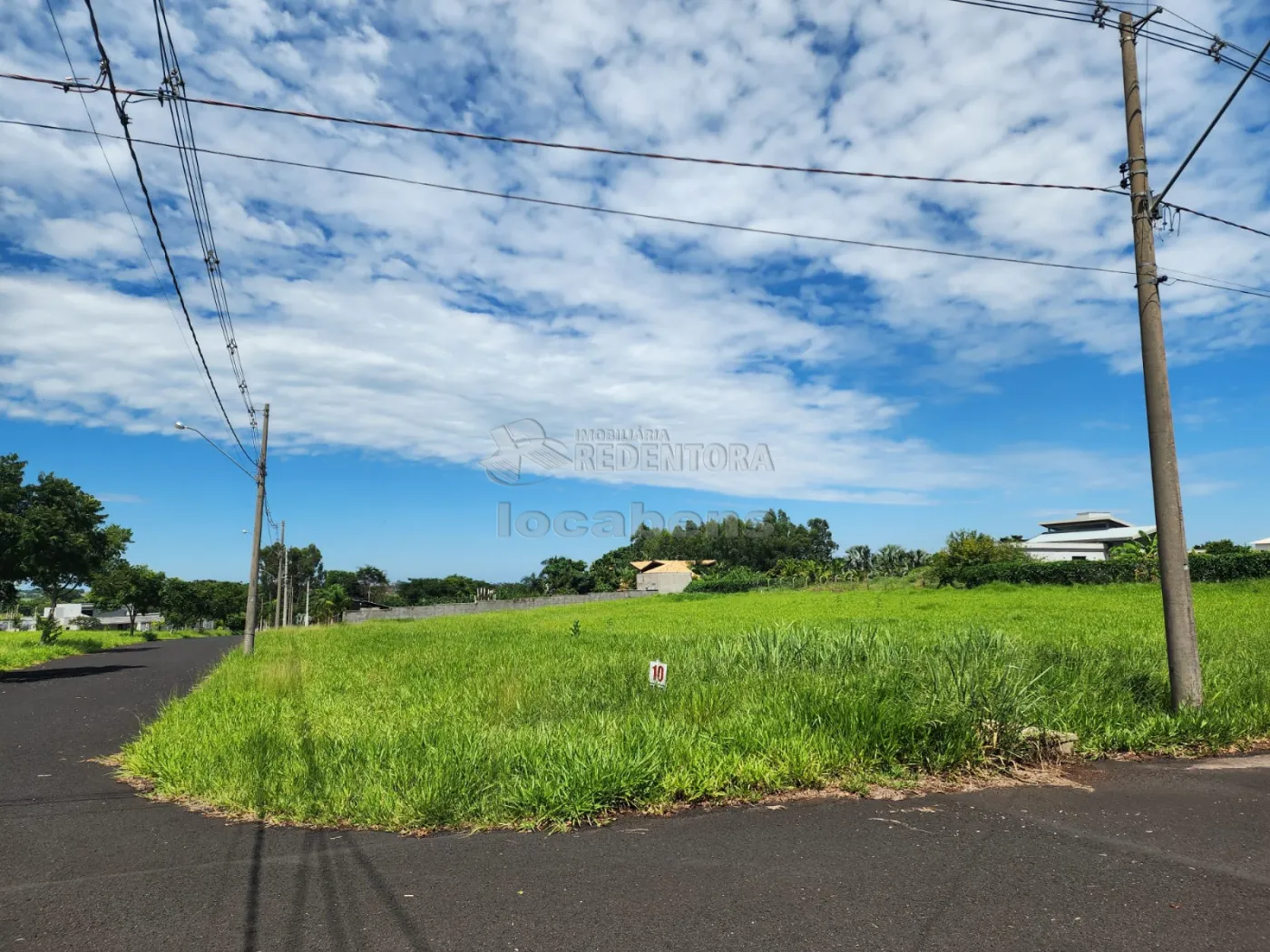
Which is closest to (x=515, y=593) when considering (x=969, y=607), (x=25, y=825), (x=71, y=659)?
(x=71, y=659)

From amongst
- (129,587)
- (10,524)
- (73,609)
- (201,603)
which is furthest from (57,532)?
(73,609)

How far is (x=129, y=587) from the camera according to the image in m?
62.3

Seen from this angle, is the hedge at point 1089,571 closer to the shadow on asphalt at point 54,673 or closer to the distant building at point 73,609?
the shadow on asphalt at point 54,673

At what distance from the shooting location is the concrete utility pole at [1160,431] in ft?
26.9

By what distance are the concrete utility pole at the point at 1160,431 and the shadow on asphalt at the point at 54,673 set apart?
80.1 feet

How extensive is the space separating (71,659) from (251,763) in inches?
1149

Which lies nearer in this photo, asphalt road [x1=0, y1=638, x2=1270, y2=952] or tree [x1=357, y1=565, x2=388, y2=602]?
asphalt road [x1=0, y1=638, x2=1270, y2=952]

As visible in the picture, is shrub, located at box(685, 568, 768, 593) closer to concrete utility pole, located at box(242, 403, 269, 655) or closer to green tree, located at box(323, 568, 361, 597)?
concrete utility pole, located at box(242, 403, 269, 655)

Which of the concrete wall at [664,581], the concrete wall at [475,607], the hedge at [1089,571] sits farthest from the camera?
the concrete wall at [664,581]

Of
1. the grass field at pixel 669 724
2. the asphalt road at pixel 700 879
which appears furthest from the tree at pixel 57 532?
the asphalt road at pixel 700 879

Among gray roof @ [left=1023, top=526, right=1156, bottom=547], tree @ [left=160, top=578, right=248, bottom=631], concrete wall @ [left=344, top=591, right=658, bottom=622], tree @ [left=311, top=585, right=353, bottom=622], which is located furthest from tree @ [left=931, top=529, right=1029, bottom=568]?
tree @ [left=160, top=578, right=248, bottom=631]

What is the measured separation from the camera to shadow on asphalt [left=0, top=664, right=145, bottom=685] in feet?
65.7

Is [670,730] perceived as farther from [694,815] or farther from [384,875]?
[384,875]

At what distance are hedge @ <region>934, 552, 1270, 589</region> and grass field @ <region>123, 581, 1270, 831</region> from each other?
2258cm
